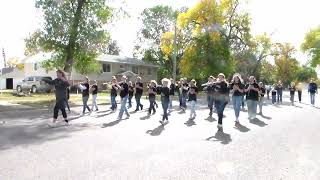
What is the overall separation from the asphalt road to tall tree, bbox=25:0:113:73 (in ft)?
63.9

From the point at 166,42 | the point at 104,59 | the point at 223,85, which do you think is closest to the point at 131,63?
the point at 104,59

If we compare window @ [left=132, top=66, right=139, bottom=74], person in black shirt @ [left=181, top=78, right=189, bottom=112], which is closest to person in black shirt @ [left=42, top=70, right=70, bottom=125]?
person in black shirt @ [left=181, top=78, right=189, bottom=112]

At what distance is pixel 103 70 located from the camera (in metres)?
65.9

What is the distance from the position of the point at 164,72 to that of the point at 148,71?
323cm

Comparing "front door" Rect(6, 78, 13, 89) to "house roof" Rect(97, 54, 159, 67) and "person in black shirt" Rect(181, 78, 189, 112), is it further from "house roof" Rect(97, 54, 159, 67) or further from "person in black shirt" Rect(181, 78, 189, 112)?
"person in black shirt" Rect(181, 78, 189, 112)

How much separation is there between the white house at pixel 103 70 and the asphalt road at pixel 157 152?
48.7 meters

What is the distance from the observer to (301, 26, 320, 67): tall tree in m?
75.9

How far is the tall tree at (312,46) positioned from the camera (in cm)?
7594

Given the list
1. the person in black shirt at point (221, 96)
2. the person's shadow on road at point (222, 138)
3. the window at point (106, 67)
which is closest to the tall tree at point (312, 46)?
the window at point (106, 67)

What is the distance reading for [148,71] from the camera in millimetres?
76688

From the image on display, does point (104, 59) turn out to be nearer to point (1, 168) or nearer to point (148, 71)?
point (148, 71)

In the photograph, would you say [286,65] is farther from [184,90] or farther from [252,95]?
[252,95]

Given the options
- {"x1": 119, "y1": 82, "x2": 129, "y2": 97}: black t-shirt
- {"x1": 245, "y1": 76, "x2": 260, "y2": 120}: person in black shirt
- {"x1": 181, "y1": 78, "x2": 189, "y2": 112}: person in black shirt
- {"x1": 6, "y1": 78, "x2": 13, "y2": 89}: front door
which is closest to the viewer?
{"x1": 119, "y1": 82, "x2": 129, "y2": 97}: black t-shirt

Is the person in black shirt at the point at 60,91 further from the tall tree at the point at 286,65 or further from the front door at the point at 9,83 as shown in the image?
the tall tree at the point at 286,65
